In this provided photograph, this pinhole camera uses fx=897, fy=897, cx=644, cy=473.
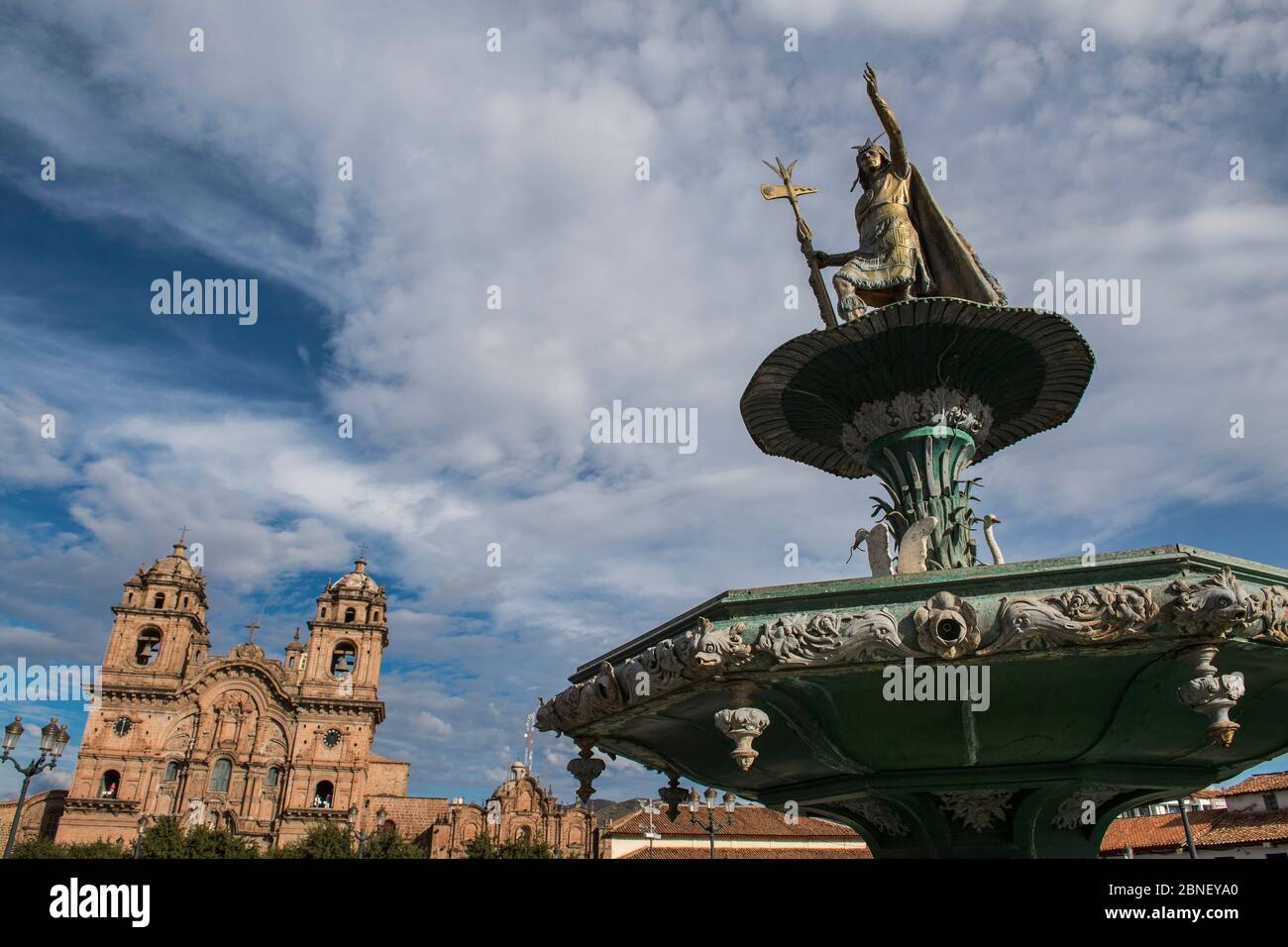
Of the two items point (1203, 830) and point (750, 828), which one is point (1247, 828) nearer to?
point (1203, 830)

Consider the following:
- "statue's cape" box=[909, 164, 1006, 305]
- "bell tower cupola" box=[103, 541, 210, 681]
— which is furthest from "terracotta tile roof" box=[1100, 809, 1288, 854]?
"bell tower cupola" box=[103, 541, 210, 681]

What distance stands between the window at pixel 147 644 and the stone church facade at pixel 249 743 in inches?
2.7

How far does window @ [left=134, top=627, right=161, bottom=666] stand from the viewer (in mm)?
49500

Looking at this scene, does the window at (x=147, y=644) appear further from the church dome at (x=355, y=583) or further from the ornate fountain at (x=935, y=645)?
the ornate fountain at (x=935, y=645)

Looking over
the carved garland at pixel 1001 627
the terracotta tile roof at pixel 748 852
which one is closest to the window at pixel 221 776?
the terracotta tile roof at pixel 748 852

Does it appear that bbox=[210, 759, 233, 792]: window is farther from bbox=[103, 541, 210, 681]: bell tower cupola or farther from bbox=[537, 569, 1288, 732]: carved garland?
bbox=[537, 569, 1288, 732]: carved garland

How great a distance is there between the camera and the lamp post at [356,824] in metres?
43.2

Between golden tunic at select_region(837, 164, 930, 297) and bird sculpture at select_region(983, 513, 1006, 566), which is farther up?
golden tunic at select_region(837, 164, 930, 297)

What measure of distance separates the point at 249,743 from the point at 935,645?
51.4m

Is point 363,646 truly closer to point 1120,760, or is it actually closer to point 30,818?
point 30,818

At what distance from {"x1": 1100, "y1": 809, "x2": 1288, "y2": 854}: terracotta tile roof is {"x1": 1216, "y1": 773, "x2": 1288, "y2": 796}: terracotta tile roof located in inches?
52.9
